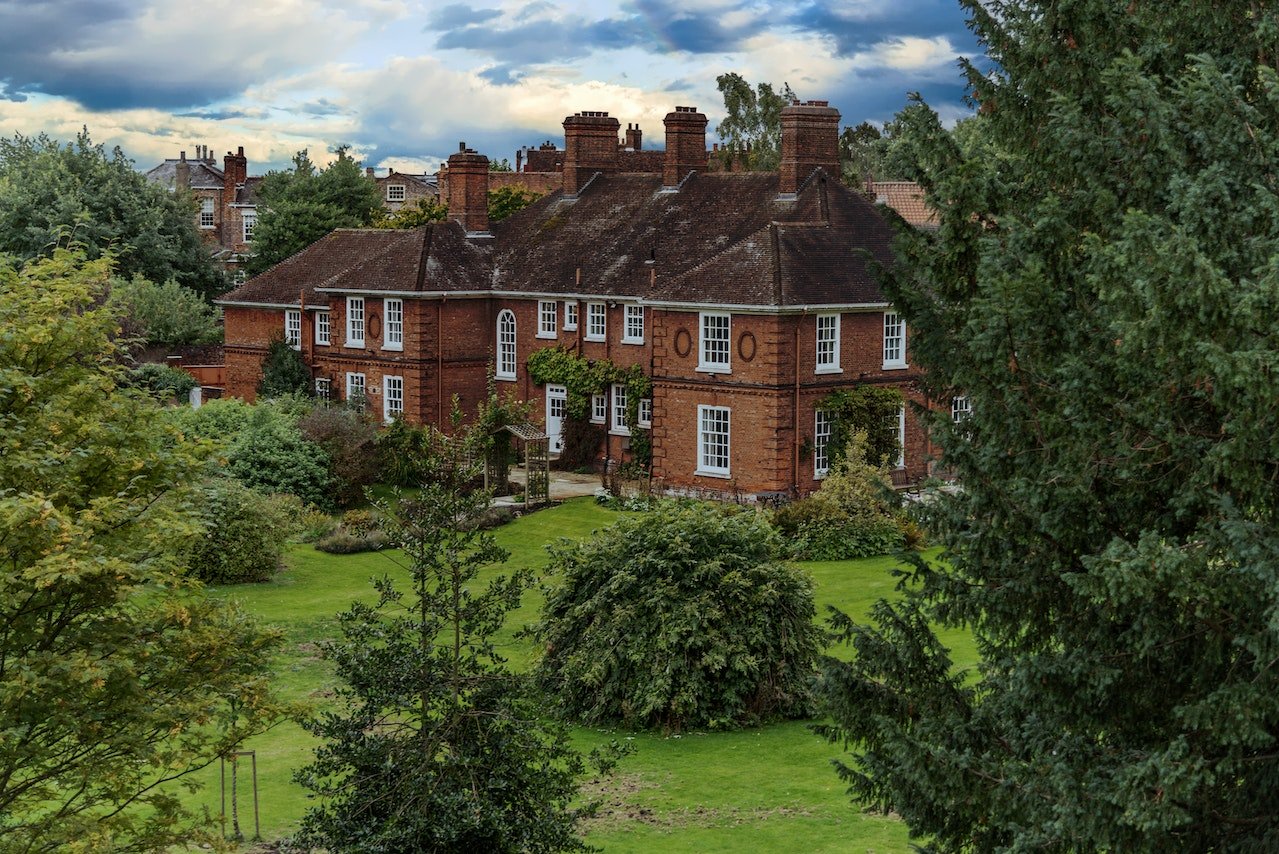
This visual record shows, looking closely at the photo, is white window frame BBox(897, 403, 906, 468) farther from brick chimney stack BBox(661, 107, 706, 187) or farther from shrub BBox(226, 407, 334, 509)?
shrub BBox(226, 407, 334, 509)

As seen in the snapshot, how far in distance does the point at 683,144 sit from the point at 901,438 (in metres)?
12.7

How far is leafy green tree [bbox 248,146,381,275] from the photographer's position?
6919 cm

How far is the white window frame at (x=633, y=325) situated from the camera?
44.5 metres

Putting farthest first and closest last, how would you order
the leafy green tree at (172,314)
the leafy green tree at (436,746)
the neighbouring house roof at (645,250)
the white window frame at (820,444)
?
the leafy green tree at (172,314) → the neighbouring house roof at (645,250) → the white window frame at (820,444) → the leafy green tree at (436,746)

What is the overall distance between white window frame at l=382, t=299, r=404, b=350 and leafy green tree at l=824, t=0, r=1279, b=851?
36.1 m

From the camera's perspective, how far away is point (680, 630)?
2330 centimetres

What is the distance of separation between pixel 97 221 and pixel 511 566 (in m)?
37.2

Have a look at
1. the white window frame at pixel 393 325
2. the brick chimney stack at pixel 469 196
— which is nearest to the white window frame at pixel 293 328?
the white window frame at pixel 393 325

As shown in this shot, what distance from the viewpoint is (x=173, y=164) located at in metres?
106

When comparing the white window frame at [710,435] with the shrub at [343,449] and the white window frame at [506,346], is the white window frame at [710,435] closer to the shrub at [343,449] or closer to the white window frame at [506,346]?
the shrub at [343,449]

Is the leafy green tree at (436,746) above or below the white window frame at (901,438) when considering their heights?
below

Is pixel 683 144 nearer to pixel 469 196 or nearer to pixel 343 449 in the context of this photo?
pixel 469 196

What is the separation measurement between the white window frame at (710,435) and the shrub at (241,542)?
36.7 feet

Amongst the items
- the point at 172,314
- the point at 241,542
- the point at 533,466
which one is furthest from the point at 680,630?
the point at 172,314
